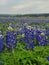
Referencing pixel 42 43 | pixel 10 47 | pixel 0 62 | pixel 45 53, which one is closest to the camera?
pixel 0 62

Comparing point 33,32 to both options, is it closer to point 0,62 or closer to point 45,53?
point 45,53

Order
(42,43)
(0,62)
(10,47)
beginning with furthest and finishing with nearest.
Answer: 1. (42,43)
2. (10,47)
3. (0,62)

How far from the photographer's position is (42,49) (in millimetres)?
6047

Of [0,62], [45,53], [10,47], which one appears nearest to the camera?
[0,62]

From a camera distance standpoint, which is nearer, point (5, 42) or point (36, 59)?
point (36, 59)

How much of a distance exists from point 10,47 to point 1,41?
0.35 m

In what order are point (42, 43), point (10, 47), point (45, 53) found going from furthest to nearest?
point (42, 43) < point (10, 47) < point (45, 53)

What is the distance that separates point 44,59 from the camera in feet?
17.7

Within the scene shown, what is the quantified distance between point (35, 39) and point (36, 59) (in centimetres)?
188

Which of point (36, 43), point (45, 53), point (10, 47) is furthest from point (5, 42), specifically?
point (45, 53)

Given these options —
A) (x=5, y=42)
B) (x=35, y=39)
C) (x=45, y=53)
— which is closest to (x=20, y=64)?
(x=45, y=53)

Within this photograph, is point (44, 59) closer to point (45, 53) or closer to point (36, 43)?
point (45, 53)

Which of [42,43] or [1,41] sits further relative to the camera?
[42,43]

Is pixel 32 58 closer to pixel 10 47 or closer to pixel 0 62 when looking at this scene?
pixel 0 62
